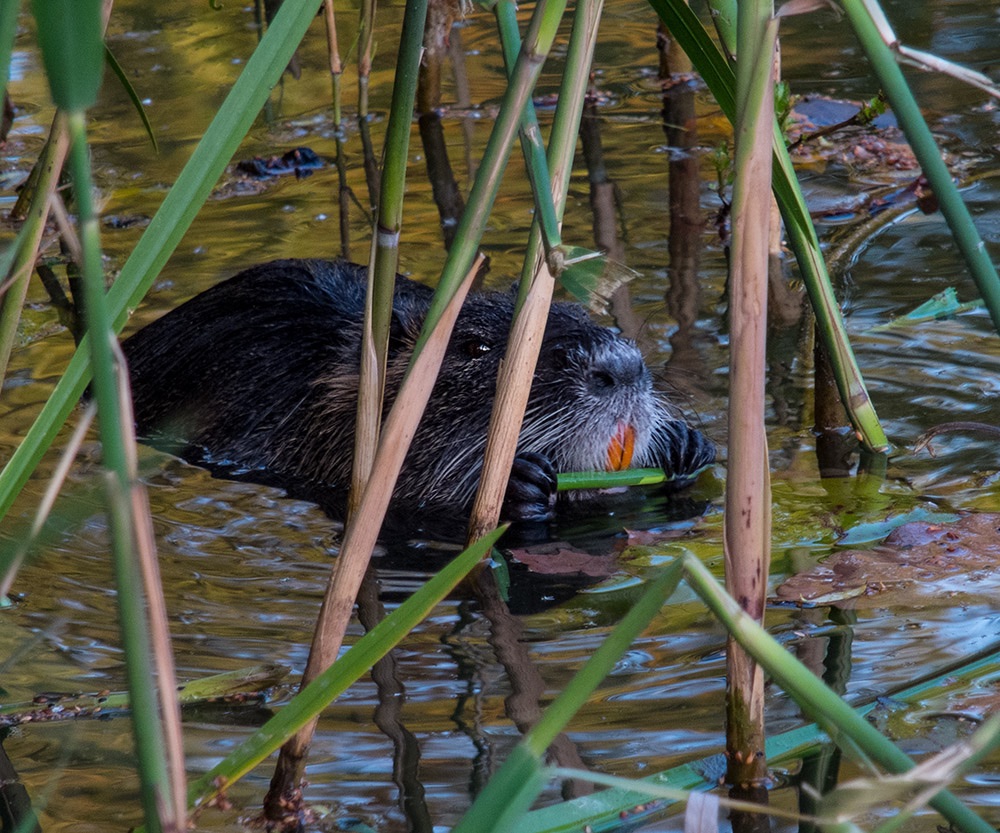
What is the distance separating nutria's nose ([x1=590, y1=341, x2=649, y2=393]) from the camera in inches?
120

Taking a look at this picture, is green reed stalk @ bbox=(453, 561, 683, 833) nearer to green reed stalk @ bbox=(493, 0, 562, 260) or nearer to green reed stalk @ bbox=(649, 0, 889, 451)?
green reed stalk @ bbox=(493, 0, 562, 260)

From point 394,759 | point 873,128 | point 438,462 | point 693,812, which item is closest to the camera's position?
point 693,812

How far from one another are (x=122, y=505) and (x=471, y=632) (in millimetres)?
1463

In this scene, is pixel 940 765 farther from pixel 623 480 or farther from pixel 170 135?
pixel 170 135

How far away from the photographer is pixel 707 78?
157 cm

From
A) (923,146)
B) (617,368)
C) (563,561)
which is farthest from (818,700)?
(617,368)

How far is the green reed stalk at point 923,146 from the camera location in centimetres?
107

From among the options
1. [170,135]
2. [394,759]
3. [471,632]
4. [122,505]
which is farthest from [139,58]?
[122,505]

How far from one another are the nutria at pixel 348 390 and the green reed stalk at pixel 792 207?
922 mm

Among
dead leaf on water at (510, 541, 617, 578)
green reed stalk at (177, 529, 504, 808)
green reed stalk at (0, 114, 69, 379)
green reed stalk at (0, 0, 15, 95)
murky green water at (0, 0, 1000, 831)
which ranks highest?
green reed stalk at (0, 0, 15, 95)

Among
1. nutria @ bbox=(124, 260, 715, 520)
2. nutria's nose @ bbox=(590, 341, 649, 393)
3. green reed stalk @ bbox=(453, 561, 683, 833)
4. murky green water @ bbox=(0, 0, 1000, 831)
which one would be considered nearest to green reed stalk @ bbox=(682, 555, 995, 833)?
green reed stalk @ bbox=(453, 561, 683, 833)

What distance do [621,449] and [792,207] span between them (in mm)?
1524

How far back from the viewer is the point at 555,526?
296cm

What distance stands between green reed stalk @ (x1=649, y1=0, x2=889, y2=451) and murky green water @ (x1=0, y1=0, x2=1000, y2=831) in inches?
15.4
